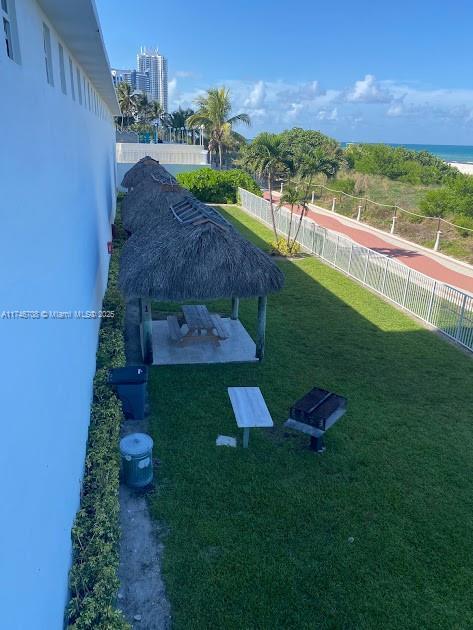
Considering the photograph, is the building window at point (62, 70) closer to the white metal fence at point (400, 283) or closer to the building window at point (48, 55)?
the building window at point (48, 55)

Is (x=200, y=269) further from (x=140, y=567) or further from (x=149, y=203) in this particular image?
(x=149, y=203)

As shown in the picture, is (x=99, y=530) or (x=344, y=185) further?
(x=344, y=185)

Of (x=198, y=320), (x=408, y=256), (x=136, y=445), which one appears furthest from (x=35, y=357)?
(x=408, y=256)

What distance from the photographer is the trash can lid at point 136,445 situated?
5.59 meters

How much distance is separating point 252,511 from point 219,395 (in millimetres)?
2728

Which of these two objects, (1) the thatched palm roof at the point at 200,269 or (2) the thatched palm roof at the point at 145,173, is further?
(2) the thatched palm roof at the point at 145,173

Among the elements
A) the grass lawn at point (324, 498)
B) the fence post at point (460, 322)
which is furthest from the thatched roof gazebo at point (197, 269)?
the fence post at point (460, 322)

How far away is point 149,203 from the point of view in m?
14.9

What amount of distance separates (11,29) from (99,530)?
452 centimetres

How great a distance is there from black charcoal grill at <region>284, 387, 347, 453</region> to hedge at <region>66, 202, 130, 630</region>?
2.50 meters

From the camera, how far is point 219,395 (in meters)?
8.07

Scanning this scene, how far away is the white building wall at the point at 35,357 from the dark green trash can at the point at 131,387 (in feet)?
3.76

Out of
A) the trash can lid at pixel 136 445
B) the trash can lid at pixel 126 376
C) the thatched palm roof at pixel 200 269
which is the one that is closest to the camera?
the trash can lid at pixel 136 445

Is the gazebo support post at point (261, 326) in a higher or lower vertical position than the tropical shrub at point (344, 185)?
lower
